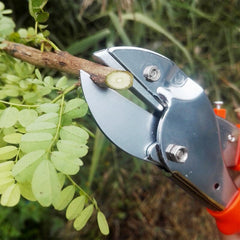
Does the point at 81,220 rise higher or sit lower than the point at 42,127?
lower

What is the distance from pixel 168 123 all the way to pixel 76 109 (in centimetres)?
17

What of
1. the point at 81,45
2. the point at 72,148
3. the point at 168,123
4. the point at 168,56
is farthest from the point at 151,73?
the point at 168,56

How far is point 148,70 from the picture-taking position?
552 millimetres

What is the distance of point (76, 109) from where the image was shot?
0.49m

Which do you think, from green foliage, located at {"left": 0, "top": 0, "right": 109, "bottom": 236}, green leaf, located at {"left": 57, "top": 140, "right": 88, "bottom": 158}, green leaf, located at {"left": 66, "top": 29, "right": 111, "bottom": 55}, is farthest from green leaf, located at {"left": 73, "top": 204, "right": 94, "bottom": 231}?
green leaf, located at {"left": 66, "top": 29, "right": 111, "bottom": 55}

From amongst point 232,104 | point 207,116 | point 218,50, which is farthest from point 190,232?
point 207,116

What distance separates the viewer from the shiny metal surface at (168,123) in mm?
510

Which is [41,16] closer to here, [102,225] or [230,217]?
[102,225]

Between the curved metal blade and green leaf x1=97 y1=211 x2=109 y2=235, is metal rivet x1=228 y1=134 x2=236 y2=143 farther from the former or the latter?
green leaf x1=97 y1=211 x2=109 y2=235

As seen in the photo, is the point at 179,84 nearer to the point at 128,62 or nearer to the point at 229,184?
the point at 128,62

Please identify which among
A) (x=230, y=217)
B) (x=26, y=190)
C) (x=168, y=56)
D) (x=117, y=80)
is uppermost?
(x=117, y=80)

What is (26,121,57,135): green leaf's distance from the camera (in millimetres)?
432

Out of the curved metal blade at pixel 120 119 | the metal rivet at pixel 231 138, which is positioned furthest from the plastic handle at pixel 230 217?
the curved metal blade at pixel 120 119

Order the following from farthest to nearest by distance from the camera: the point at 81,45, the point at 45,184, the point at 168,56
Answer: the point at 168,56 → the point at 81,45 → the point at 45,184
